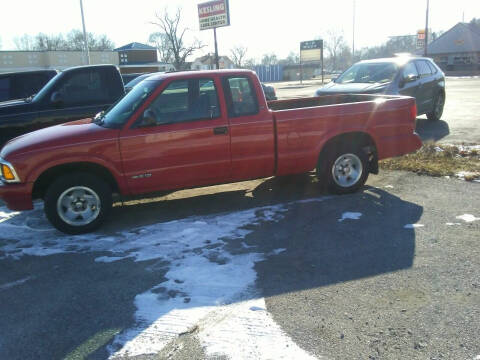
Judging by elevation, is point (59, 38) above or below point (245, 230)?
above

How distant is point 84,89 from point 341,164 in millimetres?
4724

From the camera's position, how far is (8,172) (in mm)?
4926

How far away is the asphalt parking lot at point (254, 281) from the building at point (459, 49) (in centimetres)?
5974

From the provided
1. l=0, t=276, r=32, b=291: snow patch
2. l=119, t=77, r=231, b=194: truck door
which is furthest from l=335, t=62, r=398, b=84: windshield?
l=0, t=276, r=32, b=291: snow patch

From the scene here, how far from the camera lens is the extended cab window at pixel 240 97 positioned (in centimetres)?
556

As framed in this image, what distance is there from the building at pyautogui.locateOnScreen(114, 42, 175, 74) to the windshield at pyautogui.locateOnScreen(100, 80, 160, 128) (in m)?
54.6

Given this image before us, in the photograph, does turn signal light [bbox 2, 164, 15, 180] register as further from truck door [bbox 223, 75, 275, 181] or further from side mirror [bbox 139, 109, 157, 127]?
truck door [bbox 223, 75, 275, 181]

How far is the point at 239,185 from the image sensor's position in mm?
7074

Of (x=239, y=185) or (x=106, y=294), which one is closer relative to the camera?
(x=106, y=294)

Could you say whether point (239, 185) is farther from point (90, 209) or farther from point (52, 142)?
point (52, 142)

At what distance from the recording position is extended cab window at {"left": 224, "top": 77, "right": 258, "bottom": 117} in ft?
18.2

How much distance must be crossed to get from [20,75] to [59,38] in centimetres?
9558

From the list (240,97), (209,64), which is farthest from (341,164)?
(209,64)

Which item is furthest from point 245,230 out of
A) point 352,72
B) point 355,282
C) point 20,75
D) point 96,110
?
point 352,72
